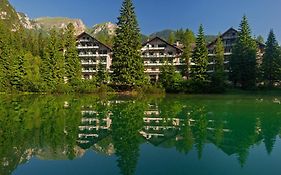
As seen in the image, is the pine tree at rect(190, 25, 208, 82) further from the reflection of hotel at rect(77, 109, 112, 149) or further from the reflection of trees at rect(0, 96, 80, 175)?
the reflection of trees at rect(0, 96, 80, 175)

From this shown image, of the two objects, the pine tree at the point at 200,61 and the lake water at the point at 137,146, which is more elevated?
the pine tree at the point at 200,61

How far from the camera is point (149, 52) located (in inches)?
3150

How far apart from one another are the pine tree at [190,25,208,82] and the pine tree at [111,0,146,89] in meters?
9.10

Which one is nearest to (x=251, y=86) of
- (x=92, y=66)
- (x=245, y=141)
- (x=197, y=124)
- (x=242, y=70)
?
(x=242, y=70)

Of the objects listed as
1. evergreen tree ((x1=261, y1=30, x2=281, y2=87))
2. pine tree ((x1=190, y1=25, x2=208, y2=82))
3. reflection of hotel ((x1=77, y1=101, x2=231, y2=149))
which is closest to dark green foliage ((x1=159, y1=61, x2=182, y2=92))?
pine tree ((x1=190, y1=25, x2=208, y2=82))

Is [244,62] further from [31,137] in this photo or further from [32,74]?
[31,137]

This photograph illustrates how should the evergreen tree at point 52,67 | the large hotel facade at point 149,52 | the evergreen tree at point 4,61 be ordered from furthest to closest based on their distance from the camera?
the large hotel facade at point 149,52 → the evergreen tree at point 52,67 → the evergreen tree at point 4,61

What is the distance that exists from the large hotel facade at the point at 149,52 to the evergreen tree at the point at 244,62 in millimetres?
11177

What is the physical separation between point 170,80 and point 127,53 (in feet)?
29.4

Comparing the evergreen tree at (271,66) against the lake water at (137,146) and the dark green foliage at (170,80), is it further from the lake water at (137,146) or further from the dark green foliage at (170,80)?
the lake water at (137,146)

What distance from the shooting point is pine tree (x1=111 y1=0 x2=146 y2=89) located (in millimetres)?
57969

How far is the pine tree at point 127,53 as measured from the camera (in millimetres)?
57969

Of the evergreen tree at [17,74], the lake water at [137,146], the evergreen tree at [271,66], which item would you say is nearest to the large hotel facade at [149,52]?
the evergreen tree at [271,66]

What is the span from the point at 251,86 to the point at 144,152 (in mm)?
51913
